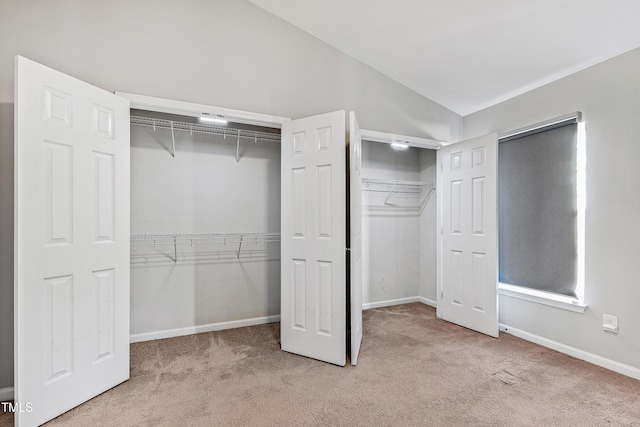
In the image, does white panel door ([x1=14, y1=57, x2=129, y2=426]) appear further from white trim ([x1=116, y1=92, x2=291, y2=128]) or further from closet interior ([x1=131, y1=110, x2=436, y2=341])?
closet interior ([x1=131, y1=110, x2=436, y2=341])

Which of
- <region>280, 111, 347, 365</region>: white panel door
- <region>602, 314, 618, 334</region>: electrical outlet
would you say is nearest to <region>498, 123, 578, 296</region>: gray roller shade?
<region>602, 314, 618, 334</region>: electrical outlet

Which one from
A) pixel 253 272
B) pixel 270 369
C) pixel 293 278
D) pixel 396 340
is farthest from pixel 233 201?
pixel 396 340

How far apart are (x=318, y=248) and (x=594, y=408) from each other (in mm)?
2082

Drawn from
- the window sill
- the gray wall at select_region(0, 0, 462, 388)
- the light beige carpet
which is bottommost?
the light beige carpet

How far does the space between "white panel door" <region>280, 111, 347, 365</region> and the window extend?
202 centimetres

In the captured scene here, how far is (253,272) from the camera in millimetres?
3428

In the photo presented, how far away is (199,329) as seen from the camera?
3.18 metres

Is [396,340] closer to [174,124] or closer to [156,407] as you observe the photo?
[156,407]

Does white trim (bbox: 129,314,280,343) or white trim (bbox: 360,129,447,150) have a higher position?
white trim (bbox: 360,129,447,150)

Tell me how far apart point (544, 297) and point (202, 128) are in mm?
3682

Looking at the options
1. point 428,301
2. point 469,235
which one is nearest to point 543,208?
point 469,235

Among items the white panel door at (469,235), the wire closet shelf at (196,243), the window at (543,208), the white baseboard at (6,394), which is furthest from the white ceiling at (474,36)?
the white baseboard at (6,394)

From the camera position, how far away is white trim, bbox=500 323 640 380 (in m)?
2.35

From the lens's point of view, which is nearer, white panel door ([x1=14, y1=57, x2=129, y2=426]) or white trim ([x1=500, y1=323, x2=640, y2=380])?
white panel door ([x1=14, y1=57, x2=129, y2=426])
